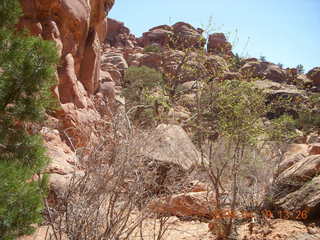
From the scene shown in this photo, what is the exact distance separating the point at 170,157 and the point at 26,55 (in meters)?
3.87

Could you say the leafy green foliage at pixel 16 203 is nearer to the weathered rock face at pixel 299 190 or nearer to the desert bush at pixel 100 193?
the desert bush at pixel 100 193

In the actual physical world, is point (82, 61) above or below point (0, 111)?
above

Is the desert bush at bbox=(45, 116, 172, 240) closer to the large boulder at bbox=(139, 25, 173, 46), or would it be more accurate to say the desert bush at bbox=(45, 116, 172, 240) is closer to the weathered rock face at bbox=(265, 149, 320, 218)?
the weathered rock face at bbox=(265, 149, 320, 218)

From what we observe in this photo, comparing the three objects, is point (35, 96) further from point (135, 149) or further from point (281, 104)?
point (281, 104)

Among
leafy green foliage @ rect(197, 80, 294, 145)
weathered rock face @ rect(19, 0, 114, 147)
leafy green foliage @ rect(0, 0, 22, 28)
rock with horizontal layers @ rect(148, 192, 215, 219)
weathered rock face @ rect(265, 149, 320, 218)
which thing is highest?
weathered rock face @ rect(19, 0, 114, 147)

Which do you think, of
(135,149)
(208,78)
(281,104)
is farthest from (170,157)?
(135,149)

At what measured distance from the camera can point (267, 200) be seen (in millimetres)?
5039

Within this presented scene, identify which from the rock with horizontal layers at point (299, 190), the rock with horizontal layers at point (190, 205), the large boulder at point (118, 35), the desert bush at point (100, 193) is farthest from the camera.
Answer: the large boulder at point (118, 35)

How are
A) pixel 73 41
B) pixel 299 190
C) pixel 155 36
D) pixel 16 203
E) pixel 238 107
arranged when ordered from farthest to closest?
pixel 155 36 → pixel 73 41 → pixel 238 107 → pixel 299 190 → pixel 16 203

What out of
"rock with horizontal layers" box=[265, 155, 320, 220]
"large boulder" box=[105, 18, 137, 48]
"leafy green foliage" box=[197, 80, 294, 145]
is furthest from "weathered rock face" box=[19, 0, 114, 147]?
"large boulder" box=[105, 18, 137, 48]

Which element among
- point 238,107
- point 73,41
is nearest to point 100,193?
point 238,107

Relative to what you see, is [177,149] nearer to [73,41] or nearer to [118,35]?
[73,41]

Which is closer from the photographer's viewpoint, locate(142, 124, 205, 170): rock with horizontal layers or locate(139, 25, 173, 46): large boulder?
locate(142, 124, 205, 170): rock with horizontal layers
